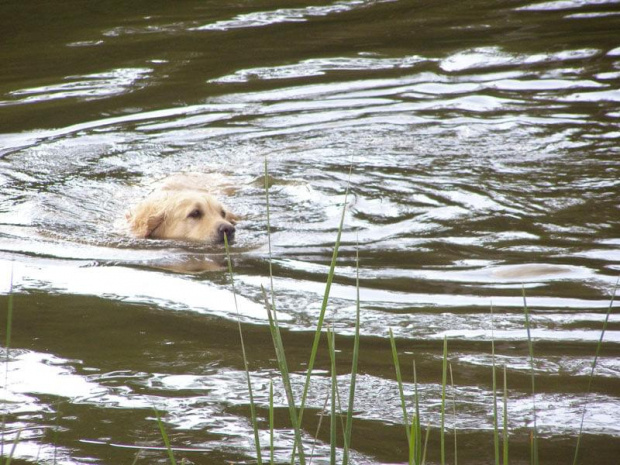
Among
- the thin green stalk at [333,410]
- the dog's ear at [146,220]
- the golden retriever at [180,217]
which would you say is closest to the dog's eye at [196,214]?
the golden retriever at [180,217]

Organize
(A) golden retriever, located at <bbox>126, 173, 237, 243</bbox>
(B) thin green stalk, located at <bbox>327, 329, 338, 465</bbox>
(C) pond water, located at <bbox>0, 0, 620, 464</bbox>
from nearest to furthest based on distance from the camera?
(B) thin green stalk, located at <bbox>327, 329, 338, 465</bbox> < (C) pond water, located at <bbox>0, 0, 620, 464</bbox> < (A) golden retriever, located at <bbox>126, 173, 237, 243</bbox>

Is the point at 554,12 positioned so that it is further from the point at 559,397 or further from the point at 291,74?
the point at 559,397

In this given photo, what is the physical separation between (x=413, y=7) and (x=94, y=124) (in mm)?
6432

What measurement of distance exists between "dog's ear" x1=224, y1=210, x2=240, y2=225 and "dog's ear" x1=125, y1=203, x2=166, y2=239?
0.53 m

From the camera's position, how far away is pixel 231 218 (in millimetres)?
7168

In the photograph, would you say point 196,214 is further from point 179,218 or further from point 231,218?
point 231,218

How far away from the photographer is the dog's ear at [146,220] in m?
6.78

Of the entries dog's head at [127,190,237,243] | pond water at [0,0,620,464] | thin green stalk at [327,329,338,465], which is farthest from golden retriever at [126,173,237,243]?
thin green stalk at [327,329,338,465]

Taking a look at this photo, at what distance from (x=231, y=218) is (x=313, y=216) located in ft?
2.23

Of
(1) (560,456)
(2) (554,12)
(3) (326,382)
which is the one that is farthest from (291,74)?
(1) (560,456)

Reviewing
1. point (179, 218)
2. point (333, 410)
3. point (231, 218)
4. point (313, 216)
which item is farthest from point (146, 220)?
point (333, 410)

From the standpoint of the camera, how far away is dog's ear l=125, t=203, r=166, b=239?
6.78 meters

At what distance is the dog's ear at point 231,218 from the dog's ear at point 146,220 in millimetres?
526

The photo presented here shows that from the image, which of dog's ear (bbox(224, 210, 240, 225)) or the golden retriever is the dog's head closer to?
the golden retriever
